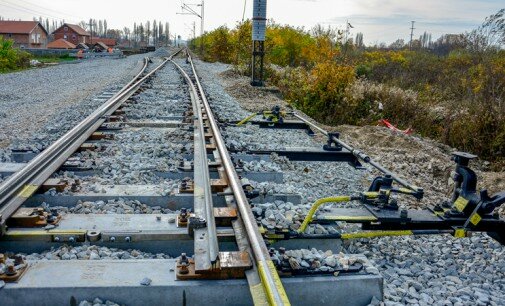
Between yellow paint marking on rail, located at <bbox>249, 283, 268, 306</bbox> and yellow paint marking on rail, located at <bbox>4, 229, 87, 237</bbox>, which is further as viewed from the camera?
yellow paint marking on rail, located at <bbox>4, 229, 87, 237</bbox>

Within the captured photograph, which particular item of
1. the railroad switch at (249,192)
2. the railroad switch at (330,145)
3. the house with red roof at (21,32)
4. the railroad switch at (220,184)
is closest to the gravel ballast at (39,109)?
the railroad switch at (220,184)

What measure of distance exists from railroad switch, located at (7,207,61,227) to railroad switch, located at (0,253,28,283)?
505 mm

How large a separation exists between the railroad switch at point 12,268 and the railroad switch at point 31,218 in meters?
0.51

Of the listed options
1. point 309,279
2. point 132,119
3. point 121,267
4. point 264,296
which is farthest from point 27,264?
point 132,119

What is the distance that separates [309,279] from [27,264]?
146cm

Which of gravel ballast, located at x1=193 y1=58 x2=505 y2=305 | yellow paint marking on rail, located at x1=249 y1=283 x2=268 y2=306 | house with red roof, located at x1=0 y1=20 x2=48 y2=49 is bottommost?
gravel ballast, located at x1=193 y1=58 x2=505 y2=305

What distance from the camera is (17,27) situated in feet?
272

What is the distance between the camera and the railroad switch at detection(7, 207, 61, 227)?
2998mm

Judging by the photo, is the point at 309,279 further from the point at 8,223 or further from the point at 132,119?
the point at 132,119

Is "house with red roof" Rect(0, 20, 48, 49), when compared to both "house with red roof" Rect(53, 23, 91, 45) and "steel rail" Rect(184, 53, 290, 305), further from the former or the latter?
"steel rail" Rect(184, 53, 290, 305)

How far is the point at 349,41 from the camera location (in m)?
13.4

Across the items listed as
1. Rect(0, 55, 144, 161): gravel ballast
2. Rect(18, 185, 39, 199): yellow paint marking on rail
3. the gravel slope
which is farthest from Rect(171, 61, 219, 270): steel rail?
the gravel slope

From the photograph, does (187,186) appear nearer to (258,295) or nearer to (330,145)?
(258,295)

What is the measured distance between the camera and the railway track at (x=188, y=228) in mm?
2322
